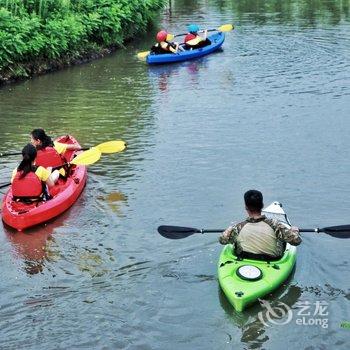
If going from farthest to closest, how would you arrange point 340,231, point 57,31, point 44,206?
point 57,31 < point 44,206 < point 340,231

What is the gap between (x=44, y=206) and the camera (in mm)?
9062

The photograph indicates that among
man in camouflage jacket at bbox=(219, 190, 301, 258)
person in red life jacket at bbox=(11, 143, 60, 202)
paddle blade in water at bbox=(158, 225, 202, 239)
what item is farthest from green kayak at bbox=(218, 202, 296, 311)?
person in red life jacket at bbox=(11, 143, 60, 202)

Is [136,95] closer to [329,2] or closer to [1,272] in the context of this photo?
[1,272]

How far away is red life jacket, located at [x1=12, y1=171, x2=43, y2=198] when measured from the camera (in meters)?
8.91

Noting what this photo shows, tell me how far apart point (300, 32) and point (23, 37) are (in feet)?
32.4

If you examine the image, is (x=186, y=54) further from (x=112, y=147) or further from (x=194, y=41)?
(x=112, y=147)

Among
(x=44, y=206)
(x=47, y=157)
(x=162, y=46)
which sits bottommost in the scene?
(x=44, y=206)

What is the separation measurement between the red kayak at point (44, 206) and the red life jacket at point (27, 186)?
151 millimetres

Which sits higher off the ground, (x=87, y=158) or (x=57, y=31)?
(x=57, y=31)

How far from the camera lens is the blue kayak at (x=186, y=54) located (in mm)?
19125

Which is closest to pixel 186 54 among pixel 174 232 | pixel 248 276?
pixel 174 232

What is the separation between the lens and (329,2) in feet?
96.0

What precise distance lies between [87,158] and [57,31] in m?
8.90

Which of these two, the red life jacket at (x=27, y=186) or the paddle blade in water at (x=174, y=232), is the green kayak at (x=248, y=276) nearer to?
the paddle blade in water at (x=174, y=232)
